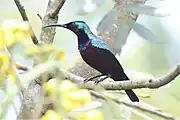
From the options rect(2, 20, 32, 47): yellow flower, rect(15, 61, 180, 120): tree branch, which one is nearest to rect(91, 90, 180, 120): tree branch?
rect(15, 61, 180, 120): tree branch

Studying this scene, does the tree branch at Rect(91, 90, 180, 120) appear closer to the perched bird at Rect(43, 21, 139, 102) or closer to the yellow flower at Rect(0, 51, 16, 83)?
the perched bird at Rect(43, 21, 139, 102)

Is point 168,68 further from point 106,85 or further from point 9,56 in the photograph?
point 9,56

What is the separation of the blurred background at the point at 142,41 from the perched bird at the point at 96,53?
0.16ft

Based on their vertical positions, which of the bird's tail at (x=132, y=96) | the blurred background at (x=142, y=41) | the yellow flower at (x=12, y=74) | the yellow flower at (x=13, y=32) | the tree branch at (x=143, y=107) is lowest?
the tree branch at (x=143, y=107)

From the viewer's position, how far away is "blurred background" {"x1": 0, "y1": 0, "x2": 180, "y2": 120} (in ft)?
2.32

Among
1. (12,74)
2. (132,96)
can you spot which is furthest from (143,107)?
(12,74)

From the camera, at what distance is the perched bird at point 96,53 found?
0.64 meters

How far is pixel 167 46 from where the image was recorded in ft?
2.42

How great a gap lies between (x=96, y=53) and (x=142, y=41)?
0.40 ft

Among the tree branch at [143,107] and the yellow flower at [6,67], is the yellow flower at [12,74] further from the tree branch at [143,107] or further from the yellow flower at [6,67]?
the tree branch at [143,107]

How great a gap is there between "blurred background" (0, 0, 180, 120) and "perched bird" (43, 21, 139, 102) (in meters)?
0.05

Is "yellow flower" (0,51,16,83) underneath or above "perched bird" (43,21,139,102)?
→ above

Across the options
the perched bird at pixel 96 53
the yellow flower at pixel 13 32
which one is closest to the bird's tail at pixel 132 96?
the perched bird at pixel 96 53

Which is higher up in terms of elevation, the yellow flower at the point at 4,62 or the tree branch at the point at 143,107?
the yellow flower at the point at 4,62
